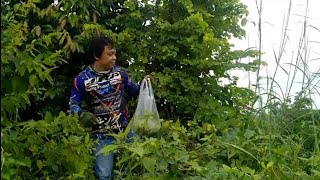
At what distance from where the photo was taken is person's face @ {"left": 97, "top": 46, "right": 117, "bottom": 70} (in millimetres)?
4285

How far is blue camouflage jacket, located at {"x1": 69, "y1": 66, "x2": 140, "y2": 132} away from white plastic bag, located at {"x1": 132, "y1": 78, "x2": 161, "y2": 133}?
16cm

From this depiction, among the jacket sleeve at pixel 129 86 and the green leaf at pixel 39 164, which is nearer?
the green leaf at pixel 39 164

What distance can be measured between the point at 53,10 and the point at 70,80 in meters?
0.67

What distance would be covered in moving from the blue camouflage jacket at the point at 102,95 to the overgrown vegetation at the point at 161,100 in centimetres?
21

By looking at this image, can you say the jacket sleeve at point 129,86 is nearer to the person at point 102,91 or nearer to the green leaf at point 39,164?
the person at point 102,91

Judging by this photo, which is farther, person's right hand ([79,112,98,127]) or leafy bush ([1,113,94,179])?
person's right hand ([79,112,98,127])

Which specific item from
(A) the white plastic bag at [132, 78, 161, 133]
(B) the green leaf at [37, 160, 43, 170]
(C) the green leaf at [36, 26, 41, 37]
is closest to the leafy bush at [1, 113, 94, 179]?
(B) the green leaf at [37, 160, 43, 170]

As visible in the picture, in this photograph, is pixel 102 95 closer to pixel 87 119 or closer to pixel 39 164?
pixel 87 119

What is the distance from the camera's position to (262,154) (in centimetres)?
357

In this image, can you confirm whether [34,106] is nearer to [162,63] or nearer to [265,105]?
[162,63]

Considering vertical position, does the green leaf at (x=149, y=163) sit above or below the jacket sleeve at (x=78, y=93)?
below

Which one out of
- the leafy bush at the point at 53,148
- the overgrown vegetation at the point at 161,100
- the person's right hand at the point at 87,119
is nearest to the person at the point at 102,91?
the person's right hand at the point at 87,119

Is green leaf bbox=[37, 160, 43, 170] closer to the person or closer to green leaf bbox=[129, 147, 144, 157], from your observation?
green leaf bbox=[129, 147, 144, 157]

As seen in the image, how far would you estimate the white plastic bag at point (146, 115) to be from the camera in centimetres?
384
